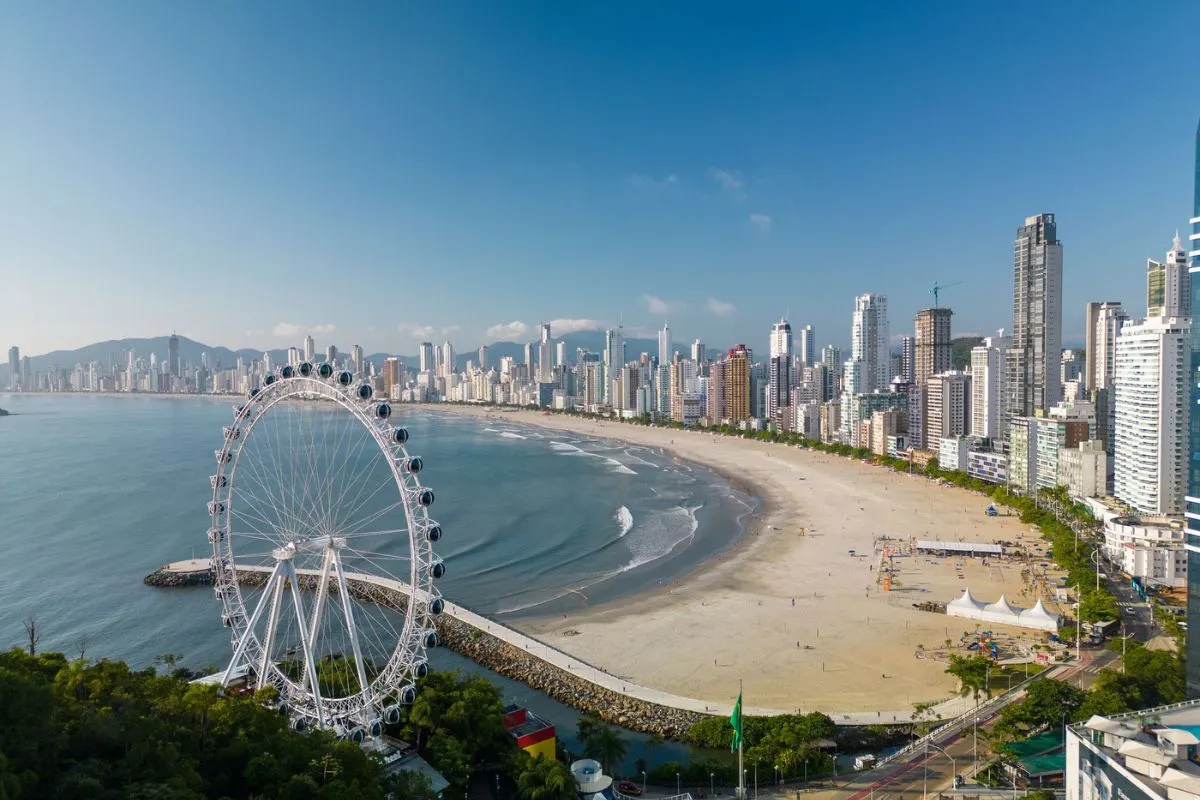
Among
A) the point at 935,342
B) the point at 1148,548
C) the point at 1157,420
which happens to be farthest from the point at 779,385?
the point at 1148,548

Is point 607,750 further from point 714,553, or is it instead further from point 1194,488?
point 714,553

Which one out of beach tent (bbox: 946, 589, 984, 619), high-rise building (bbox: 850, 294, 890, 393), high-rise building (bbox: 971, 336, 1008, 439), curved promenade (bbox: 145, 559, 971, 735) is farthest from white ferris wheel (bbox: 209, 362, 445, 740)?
high-rise building (bbox: 850, 294, 890, 393)

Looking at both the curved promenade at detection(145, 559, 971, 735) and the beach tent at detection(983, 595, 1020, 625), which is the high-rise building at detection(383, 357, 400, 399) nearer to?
the curved promenade at detection(145, 559, 971, 735)

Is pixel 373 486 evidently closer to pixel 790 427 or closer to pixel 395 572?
pixel 395 572

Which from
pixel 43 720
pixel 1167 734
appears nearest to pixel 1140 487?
pixel 1167 734

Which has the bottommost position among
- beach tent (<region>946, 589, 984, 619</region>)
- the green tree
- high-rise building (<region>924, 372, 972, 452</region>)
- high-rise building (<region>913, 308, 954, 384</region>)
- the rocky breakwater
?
the rocky breakwater

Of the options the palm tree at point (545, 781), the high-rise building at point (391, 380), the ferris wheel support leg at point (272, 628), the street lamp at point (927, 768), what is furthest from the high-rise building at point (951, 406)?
the high-rise building at point (391, 380)
